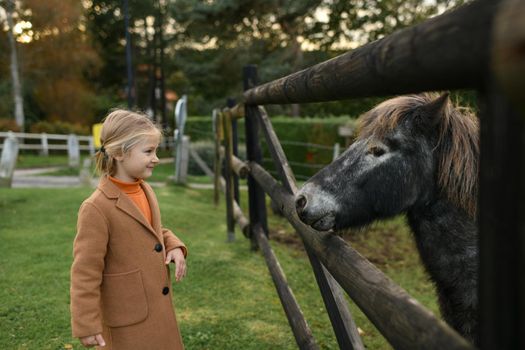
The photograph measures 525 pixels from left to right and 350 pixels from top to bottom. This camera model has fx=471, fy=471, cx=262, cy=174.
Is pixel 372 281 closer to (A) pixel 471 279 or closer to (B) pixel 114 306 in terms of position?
(A) pixel 471 279

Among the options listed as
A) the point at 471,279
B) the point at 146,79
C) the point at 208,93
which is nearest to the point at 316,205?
the point at 471,279

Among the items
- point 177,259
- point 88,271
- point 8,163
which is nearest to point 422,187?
point 177,259

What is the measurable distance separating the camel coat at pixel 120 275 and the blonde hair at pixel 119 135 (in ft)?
A: 0.29

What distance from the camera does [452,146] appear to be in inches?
79.8

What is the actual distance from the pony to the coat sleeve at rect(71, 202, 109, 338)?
859mm

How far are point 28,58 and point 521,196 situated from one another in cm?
2687

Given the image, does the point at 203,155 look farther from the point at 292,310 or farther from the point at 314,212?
the point at 314,212

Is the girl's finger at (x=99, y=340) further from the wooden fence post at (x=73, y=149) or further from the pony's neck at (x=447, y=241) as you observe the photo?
the wooden fence post at (x=73, y=149)

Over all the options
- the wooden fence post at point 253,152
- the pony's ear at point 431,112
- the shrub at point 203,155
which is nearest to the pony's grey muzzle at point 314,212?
the pony's ear at point 431,112

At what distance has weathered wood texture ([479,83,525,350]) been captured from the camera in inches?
27.8

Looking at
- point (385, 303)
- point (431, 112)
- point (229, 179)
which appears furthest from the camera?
point (229, 179)

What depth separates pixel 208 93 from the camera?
2661cm

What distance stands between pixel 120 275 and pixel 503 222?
5.65ft

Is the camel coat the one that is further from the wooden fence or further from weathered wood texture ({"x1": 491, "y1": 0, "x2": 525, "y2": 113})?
weathered wood texture ({"x1": 491, "y1": 0, "x2": 525, "y2": 113})
